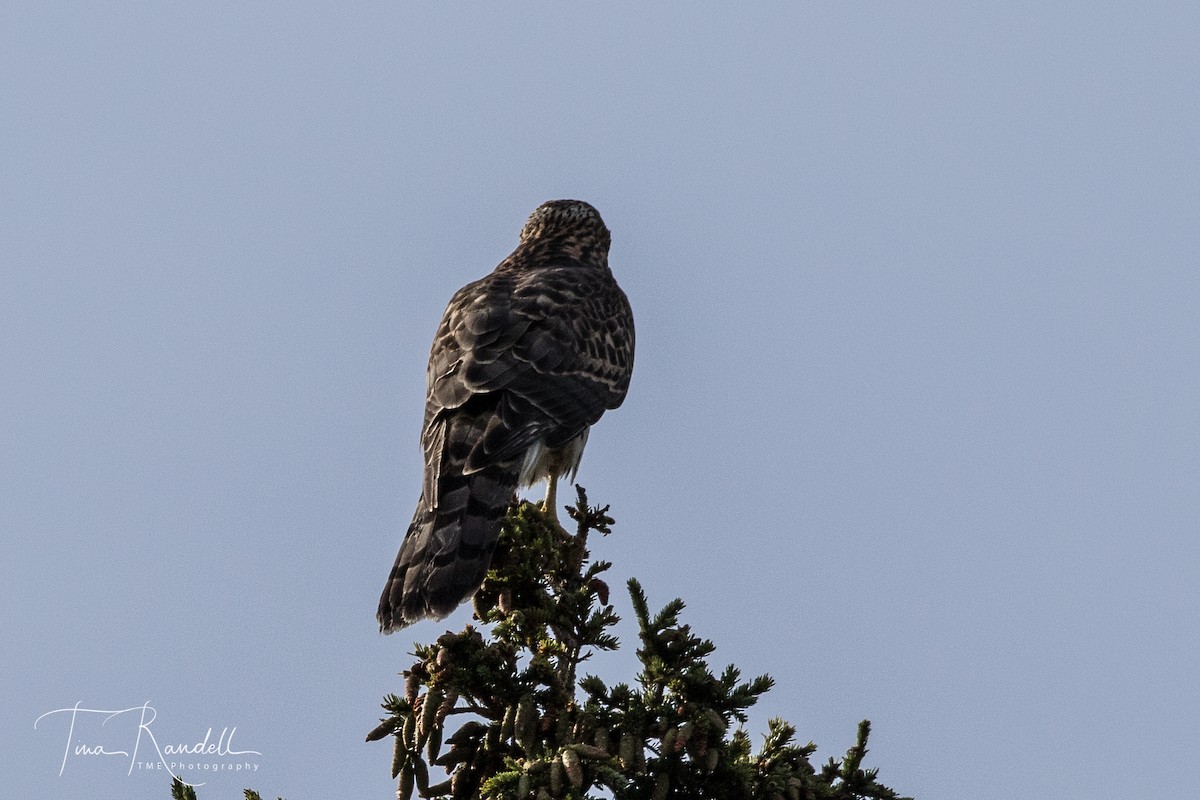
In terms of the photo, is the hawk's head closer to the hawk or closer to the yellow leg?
the hawk

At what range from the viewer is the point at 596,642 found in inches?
217

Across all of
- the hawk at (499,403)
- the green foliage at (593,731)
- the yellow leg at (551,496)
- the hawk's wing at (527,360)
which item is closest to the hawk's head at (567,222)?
the hawk at (499,403)

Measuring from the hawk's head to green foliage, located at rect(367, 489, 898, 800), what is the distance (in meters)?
5.37

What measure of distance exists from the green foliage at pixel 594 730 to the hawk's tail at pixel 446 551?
0.95 metres

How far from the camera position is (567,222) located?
10.6 metres

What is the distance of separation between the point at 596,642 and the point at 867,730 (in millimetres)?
1095

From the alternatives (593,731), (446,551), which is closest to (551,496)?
(446,551)

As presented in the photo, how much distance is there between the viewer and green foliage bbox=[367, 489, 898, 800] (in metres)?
4.73

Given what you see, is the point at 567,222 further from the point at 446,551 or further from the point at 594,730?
the point at 594,730

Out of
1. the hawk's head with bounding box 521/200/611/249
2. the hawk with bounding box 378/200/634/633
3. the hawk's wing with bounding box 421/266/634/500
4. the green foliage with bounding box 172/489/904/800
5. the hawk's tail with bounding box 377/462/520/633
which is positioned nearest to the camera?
the green foliage with bounding box 172/489/904/800

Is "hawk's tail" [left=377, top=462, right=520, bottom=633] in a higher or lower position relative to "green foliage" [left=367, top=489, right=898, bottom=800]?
higher

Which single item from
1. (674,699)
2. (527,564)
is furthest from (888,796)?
(527,564)

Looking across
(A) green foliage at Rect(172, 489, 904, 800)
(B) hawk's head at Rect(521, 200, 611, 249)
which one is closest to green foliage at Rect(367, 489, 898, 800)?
(A) green foliage at Rect(172, 489, 904, 800)

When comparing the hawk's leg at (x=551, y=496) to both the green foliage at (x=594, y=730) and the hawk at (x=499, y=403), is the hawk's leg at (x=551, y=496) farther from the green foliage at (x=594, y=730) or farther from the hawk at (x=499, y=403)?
the green foliage at (x=594, y=730)
